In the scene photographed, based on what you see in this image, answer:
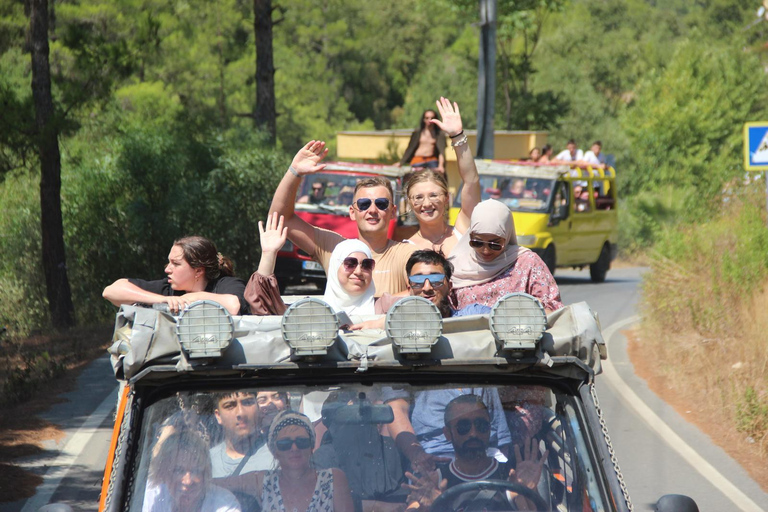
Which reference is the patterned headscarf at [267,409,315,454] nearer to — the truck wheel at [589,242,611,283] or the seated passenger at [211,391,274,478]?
the seated passenger at [211,391,274,478]

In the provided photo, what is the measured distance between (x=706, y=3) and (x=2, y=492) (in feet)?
326

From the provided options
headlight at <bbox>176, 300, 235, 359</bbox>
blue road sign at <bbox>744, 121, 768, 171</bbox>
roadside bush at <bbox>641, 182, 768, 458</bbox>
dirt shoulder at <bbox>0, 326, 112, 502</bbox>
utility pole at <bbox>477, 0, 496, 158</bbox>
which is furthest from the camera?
utility pole at <bbox>477, 0, 496, 158</bbox>

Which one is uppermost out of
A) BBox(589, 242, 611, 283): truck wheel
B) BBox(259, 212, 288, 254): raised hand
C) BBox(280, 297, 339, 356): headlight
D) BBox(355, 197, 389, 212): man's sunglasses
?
BBox(355, 197, 389, 212): man's sunglasses

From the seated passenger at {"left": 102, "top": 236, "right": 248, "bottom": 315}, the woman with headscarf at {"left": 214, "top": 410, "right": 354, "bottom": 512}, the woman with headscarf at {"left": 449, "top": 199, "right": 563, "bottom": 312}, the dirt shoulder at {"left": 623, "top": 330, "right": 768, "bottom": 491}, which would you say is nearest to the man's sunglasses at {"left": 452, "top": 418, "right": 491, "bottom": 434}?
the woman with headscarf at {"left": 214, "top": 410, "right": 354, "bottom": 512}

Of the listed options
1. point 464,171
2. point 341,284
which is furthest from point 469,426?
point 464,171

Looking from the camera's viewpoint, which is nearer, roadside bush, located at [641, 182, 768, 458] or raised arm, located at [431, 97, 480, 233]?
raised arm, located at [431, 97, 480, 233]

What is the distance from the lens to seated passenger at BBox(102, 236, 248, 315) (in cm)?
457

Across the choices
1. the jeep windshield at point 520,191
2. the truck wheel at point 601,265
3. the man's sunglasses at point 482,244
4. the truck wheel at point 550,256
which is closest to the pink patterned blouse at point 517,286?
the man's sunglasses at point 482,244

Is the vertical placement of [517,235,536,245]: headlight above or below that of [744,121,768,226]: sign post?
below

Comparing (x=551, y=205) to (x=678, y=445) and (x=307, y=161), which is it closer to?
(x=678, y=445)

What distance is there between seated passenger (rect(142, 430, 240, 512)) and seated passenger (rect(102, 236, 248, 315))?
1246mm

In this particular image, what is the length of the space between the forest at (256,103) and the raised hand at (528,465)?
10.7m

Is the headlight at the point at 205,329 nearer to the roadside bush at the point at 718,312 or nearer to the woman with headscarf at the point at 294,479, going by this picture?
the woman with headscarf at the point at 294,479

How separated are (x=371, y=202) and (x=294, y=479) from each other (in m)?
2.28
